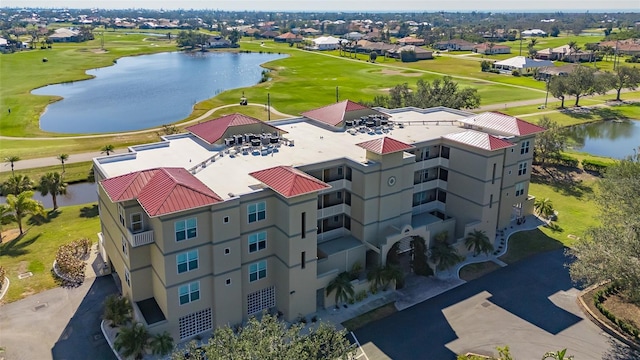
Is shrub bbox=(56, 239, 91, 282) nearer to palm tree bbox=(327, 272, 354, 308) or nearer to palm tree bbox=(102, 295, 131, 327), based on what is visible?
palm tree bbox=(102, 295, 131, 327)

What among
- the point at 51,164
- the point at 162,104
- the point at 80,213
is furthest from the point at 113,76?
the point at 80,213

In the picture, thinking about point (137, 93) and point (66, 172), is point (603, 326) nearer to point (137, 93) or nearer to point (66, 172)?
point (66, 172)

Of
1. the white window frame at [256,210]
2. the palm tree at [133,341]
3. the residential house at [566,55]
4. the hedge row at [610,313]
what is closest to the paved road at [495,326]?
the hedge row at [610,313]

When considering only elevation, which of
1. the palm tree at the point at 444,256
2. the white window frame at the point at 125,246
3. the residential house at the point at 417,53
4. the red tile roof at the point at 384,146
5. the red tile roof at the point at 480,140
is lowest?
the palm tree at the point at 444,256

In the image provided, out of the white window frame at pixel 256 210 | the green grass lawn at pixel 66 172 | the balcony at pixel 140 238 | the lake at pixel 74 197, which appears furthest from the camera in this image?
the green grass lawn at pixel 66 172

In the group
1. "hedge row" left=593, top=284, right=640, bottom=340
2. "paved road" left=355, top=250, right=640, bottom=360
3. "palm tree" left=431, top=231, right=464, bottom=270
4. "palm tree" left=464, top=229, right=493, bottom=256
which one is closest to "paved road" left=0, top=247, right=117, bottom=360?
"paved road" left=355, top=250, right=640, bottom=360

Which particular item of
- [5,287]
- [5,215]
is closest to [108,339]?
[5,287]

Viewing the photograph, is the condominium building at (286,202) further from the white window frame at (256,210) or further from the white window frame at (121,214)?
the white window frame at (121,214)

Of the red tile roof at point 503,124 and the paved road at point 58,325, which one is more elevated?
the red tile roof at point 503,124
